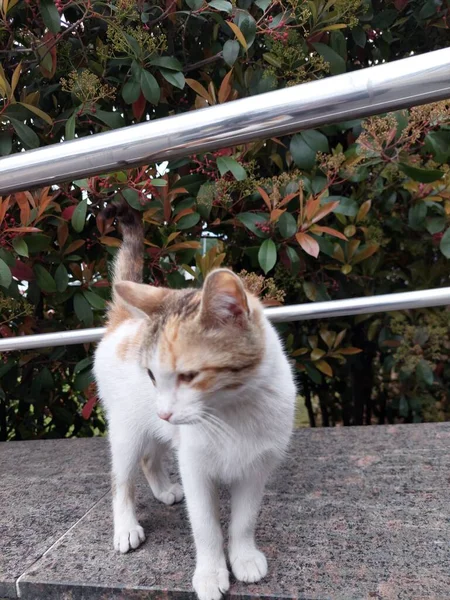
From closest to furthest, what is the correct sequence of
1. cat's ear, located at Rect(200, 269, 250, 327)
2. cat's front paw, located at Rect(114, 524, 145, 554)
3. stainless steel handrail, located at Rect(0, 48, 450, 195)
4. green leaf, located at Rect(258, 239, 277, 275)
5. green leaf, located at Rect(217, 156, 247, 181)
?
1. stainless steel handrail, located at Rect(0, 48, 450, 195)
2. cat's ear, located at Rect(200, 269, 250, 327)
3. cat's front paw, located at Rect(114, 524, 145, 554)
4. green leaf, located at Rect(217, 156, 247, 181)
5. green leaf, located at Rect(258, 239, 277, 275)

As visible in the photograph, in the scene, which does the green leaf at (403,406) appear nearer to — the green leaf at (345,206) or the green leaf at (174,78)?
the green leaf at (345,206)

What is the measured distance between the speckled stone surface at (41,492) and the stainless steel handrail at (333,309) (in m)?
0.44

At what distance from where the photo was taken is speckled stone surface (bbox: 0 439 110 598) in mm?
1154

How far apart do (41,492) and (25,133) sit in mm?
1124

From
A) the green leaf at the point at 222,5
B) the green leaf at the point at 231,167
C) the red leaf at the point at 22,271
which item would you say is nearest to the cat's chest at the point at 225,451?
the green leaf at the point at 231,167

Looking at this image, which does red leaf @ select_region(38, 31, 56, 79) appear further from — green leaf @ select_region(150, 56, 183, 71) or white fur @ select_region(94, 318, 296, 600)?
white fur @ select_region(94, 318, 296, 600)

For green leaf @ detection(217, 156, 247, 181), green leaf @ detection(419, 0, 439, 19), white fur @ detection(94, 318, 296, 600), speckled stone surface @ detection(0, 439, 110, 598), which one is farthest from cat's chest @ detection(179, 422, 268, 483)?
green leaf @ detection(419, 0, 439, 19)

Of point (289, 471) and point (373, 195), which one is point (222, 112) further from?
point (373, 195)

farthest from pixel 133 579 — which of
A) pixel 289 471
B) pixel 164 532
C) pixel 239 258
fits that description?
pixel 239 258

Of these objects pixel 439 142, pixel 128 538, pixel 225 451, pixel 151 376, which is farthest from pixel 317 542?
pixel 439 142

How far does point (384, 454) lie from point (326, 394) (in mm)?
766

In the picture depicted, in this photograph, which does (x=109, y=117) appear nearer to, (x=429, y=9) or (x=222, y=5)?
(x=222, y=5)

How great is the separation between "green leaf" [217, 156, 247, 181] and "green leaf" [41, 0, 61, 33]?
66 centimetres

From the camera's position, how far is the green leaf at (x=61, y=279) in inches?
65.2
